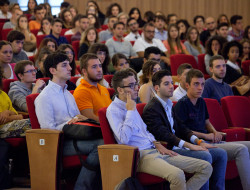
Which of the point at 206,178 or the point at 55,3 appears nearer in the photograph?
the point at 206,178

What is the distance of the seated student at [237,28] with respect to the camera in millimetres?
5254

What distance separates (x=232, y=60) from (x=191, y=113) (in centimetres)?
186

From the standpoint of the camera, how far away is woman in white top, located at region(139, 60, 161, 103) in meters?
2.47

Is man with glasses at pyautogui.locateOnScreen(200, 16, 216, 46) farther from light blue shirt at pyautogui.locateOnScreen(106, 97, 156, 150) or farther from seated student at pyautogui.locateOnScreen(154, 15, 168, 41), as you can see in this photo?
light blue shirt at pyautogui.locateOnScreen(106, 97, 156, 150)

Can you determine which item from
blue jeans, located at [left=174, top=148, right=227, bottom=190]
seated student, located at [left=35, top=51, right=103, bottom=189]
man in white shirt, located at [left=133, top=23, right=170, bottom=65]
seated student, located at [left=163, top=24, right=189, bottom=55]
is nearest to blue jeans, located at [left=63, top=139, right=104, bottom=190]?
seated student, located at [left=35, top=51, right=103, bottom=189]

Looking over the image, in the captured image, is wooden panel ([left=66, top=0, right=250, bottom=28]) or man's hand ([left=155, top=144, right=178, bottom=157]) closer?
man's hand ([left=155, top=144, right=178, bottom=157])

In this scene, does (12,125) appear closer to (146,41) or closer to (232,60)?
(146,41)

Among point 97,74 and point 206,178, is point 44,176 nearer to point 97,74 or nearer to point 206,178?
point 97,74

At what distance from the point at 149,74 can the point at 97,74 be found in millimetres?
460

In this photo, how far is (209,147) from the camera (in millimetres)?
2004

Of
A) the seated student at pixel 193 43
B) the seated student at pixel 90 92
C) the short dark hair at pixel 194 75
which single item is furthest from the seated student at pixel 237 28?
the seated student at pixel 90 92

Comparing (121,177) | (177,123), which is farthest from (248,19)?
(121,177)

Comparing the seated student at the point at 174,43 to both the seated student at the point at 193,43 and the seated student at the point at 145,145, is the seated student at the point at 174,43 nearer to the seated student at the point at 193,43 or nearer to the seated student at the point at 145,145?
the seated student at the point at 193,43

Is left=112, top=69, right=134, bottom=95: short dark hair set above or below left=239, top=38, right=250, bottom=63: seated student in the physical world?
below
